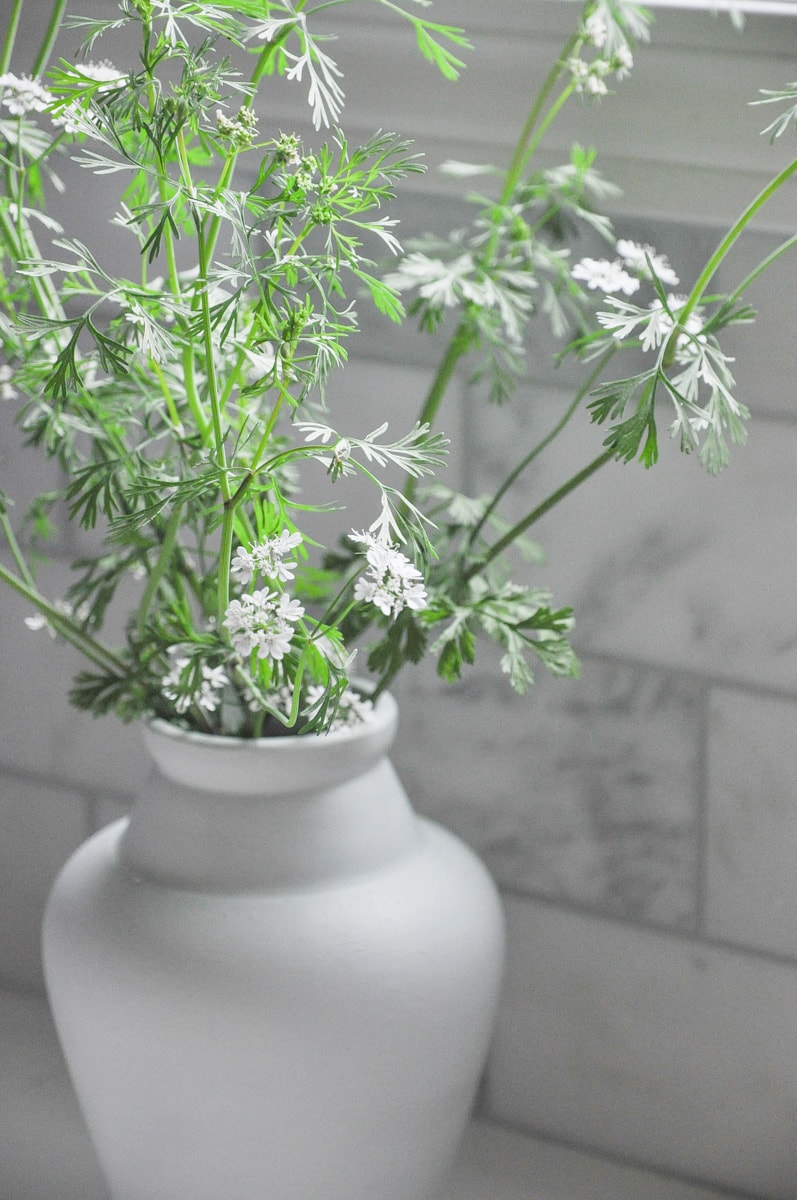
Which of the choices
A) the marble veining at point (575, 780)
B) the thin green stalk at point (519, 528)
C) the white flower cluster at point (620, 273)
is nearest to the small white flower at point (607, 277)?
the white flower cluster at point (620, 273)

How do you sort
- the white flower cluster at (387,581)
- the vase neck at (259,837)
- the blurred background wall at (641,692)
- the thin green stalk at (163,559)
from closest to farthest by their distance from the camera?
1. the white flower cluster at (387,581)
2. the thin green stalk at (163,559)
3. the vase neck at (259,837)
4. the blurred background wall at (641,692)

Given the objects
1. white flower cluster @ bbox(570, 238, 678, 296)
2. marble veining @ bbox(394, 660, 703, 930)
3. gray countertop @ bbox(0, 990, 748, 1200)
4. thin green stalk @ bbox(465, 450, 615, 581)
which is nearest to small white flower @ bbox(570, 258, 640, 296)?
white flower cluster @ bbox(570, 238, 678, 296)

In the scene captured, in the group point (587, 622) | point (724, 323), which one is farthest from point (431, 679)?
point (724, 323)

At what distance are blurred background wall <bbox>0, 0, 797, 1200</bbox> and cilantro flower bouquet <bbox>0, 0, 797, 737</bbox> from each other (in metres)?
0.04

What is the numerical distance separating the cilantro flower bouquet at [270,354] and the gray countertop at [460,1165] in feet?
1.60

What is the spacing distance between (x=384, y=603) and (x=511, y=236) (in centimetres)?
40

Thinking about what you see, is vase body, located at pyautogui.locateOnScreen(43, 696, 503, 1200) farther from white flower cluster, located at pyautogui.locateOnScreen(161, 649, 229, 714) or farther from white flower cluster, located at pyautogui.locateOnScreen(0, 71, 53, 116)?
white flower cluster, located at pyautogui.locateOnScreen(0, 71, 53, 116)

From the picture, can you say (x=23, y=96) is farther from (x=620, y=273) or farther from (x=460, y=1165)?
(x=460, y=1165)

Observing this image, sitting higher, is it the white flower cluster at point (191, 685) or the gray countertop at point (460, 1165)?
the white flower cluster at point (191, 685)

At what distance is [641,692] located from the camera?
108 centimetres

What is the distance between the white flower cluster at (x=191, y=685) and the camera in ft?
2.52

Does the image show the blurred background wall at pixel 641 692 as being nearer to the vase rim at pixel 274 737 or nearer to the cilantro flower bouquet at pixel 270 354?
the cilantro flower bouquet at pixel 270 354

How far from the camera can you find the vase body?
0.85m

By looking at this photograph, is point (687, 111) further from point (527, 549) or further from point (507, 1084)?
point (507, 1084)
